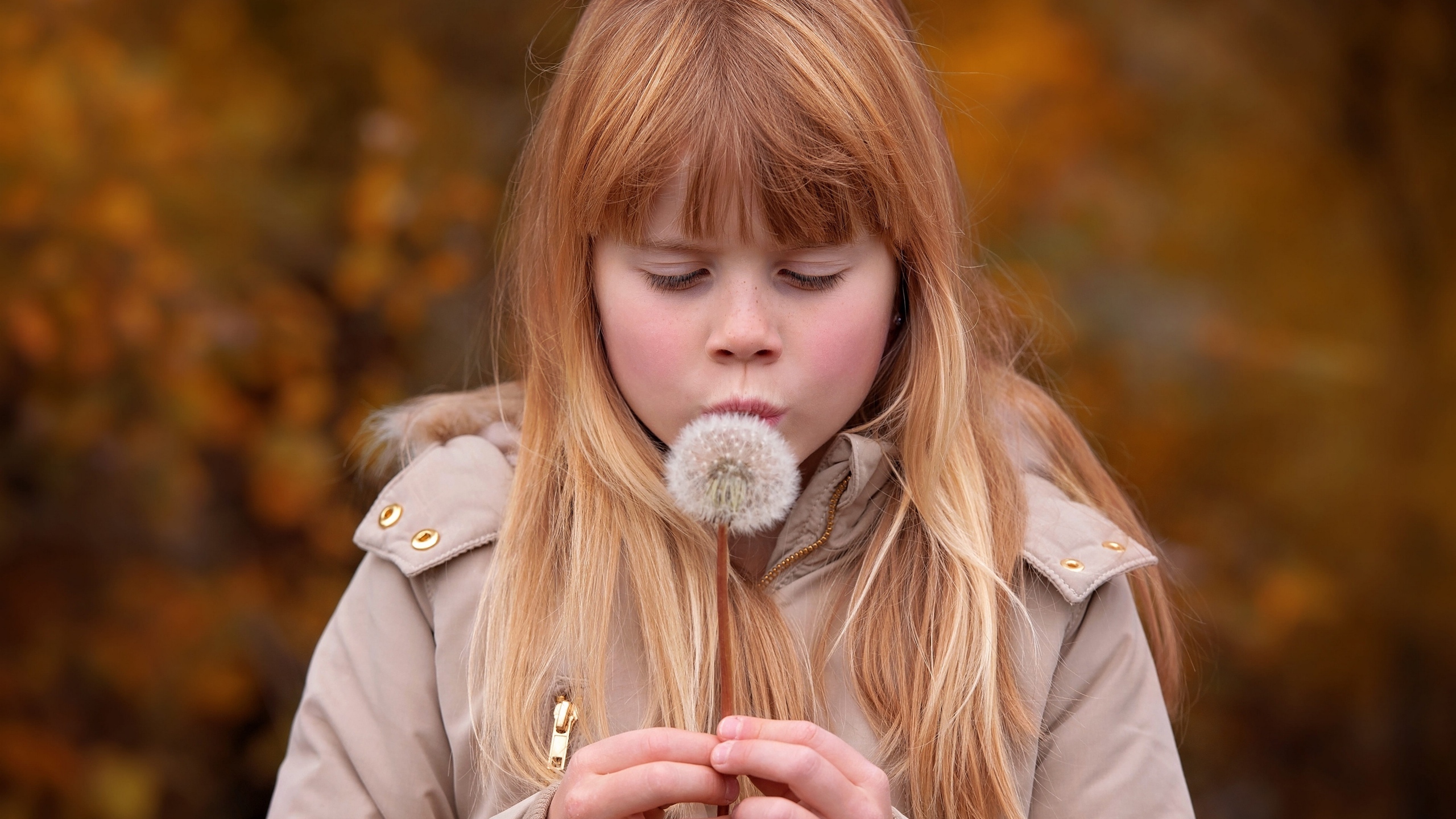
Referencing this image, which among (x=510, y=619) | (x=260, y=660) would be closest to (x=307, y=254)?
(x=260, y=660)

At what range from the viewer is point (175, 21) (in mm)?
2805

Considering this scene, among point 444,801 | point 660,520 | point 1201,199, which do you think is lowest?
point 444,801

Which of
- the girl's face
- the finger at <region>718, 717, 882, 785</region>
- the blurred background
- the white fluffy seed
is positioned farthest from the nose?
the blurred background

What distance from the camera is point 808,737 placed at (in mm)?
1254

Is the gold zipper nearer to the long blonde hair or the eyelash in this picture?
the long blonde hair

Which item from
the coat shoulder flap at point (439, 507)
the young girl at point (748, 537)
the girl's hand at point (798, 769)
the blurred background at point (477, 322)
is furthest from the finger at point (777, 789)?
the blurred background at point (477, 322)

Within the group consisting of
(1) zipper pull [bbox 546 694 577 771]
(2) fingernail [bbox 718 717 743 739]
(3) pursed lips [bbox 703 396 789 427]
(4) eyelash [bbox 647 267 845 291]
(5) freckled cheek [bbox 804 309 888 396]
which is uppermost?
(4) eyelash [bbox 647 267 845 291]

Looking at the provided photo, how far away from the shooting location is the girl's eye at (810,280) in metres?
1.42

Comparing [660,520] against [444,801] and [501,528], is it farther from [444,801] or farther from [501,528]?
[444,801]

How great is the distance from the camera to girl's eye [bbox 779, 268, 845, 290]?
4.66 ft

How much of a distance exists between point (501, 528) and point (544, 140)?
1.68 ft

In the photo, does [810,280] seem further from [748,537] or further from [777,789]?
[777,789]

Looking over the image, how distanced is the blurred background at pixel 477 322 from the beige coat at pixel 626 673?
0.88 m

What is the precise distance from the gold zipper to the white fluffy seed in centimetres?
30
